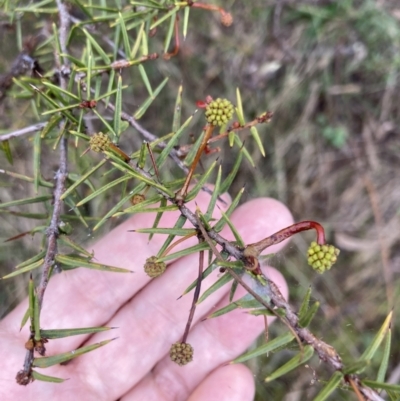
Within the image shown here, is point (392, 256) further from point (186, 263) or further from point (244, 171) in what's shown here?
point (186, 263)

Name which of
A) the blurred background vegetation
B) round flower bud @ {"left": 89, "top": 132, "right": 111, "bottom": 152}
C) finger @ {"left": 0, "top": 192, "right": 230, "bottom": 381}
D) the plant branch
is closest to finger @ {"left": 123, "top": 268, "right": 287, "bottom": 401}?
finger @ {"left": 0, "top": 192, "right": 230, "bottom": 381}

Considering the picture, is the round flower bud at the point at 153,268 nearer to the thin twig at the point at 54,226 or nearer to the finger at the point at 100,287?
the thin twig at the point at 54,226

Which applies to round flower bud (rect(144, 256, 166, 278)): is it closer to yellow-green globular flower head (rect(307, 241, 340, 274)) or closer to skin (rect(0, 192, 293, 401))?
yellow-green globular flower head (rect(307, 241, 340, 274))

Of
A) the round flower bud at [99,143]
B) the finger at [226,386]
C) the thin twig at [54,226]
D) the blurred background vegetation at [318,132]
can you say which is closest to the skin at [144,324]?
the finger at [226,386]

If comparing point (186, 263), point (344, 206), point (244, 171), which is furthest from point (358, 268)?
point (186, 263)

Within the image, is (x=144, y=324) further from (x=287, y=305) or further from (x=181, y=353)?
(x=287, y=305)

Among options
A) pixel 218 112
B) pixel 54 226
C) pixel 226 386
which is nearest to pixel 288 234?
pixel 218 112
